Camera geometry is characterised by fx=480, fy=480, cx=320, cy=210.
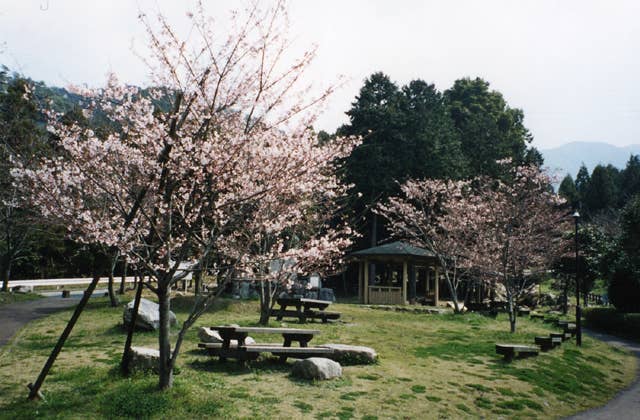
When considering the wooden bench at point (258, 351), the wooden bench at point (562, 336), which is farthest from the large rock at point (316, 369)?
the wooden bench at point (562, 336)

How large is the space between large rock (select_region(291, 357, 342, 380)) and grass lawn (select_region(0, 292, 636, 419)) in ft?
0.77

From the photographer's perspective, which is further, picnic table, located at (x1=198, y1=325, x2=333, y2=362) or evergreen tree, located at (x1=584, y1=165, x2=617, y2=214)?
evergreen tree, located at (x1=584, y1=165, x2=617, y2=214)

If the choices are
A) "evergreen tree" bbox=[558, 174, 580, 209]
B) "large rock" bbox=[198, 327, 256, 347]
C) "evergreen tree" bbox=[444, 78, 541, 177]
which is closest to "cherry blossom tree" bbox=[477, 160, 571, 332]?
"large rock" bbox=[198, 327, 256, 347]

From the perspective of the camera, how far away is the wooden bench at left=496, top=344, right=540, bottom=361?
12.8 m

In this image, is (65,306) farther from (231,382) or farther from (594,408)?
(594,408)

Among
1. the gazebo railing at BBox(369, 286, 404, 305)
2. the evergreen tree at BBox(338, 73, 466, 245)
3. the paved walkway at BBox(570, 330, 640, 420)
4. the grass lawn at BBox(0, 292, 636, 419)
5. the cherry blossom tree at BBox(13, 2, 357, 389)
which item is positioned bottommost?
the paved walkway at BBox(570, 330, 640, 420)

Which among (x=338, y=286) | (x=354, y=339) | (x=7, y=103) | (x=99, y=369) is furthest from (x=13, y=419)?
(x=338, y=286)

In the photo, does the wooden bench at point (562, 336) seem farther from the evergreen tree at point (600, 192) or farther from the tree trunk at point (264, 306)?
the evergreen tree at point (600, 192)

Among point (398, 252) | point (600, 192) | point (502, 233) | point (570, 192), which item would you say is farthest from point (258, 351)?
point (570, 192)

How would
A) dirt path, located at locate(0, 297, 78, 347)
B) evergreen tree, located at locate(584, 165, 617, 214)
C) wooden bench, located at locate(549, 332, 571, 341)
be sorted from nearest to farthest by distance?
1. dirt path, located at locate(0, 297, 78, 347)
2. wooden bench, located at locate(549, 332, 571, 341)
3. evergreen tree, located at locate(584, 165, 617, 214)

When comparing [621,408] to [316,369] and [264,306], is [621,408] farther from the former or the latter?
[264,306]

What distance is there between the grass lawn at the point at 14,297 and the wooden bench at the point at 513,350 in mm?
20395

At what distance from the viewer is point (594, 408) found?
10.2 metres

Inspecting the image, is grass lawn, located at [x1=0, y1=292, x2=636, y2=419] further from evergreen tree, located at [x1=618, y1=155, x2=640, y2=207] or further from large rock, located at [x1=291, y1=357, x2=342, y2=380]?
evergreen tree, located at [x1=618, y1=155, x2=640, y2=207]
